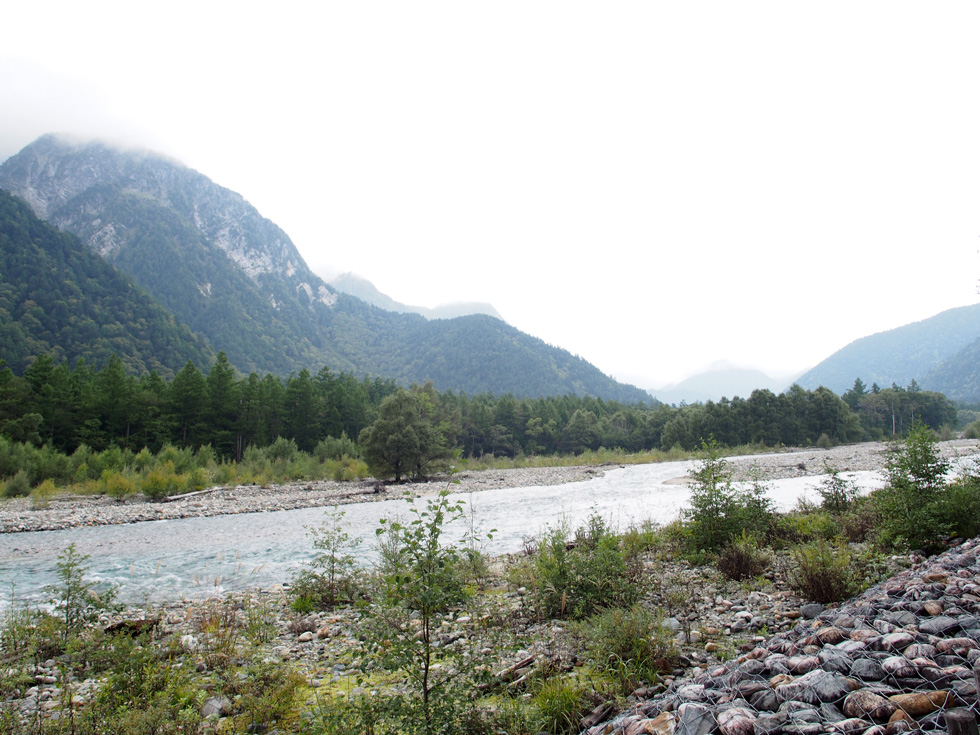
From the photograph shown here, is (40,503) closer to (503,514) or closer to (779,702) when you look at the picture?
(503,514)

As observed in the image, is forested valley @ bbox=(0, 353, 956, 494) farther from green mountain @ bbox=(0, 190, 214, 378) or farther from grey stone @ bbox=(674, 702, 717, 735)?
green mountain @ bbox=(0, 190, 214, 378)

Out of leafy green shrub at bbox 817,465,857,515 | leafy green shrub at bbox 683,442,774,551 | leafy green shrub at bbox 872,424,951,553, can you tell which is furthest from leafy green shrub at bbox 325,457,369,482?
leafy green shrub at bbox 872,424,951,553

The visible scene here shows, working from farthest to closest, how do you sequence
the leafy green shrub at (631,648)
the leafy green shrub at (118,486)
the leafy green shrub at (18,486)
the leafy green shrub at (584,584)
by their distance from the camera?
the leafy green shrub at (118,486), the leafy green shrub at (18,486), the leafy green shrub at (584,584), the leafy green shrub at (631,648)

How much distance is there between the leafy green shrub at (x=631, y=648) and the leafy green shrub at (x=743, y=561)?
12.2 ft

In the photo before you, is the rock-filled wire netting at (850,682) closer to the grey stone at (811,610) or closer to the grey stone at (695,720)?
the grey stone at (695,720)

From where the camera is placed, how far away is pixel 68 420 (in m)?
42.8

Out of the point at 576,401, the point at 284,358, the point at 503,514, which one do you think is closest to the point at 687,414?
the point at 576,401

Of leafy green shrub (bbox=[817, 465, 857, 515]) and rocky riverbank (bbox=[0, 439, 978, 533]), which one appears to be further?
rocky riverbank (bbox=[0, 439, 978, 533])

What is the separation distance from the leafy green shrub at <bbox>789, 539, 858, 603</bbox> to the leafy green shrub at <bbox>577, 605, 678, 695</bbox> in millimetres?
2738

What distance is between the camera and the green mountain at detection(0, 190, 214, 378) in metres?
88.1

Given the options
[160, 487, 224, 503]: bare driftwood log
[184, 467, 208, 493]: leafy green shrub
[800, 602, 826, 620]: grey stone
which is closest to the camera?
[800, 602, 826, 620]: grey stone

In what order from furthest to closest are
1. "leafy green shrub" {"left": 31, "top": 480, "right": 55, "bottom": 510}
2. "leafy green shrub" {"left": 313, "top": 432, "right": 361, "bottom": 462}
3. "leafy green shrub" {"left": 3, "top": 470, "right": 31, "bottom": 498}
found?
"leafy green shrub" {"left": 313, "top": 432, "right": 361, "bottom": 462} < "leafy green shrub" {"left": 3, "top": 470, "right": 31, "bottom": 498} < "leafy green shrub" {"left": 31, "top": 480, "right": 55, "bottom": 510}

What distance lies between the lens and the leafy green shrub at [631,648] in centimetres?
495

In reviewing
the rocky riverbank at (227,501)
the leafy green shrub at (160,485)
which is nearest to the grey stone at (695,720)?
the rocky riverbank at (227,501)
